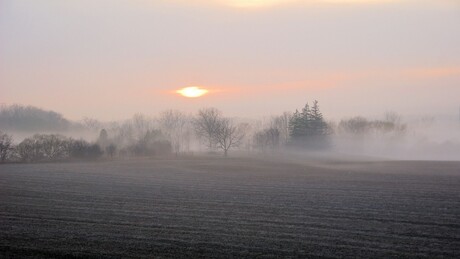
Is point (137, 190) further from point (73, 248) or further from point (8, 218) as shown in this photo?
point (73, 248)

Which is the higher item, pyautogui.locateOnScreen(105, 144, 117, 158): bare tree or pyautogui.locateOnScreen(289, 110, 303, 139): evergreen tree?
pyautogui.locateOnScreen(289, 110, 303, 139): evergreen tree

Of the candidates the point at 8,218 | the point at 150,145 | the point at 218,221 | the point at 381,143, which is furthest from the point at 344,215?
the point at 381,143

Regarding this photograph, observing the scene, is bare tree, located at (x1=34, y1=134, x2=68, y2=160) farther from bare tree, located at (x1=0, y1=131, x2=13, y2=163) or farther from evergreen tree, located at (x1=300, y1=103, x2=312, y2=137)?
evergreen tree, located at (x1=300, y1=103, x2=312, y2=137)

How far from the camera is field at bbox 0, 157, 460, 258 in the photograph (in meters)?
13.4

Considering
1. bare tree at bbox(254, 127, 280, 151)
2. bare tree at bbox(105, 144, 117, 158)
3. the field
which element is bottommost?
the field

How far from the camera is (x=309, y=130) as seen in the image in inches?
3531

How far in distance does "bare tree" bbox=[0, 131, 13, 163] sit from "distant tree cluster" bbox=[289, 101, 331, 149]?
51.2 m

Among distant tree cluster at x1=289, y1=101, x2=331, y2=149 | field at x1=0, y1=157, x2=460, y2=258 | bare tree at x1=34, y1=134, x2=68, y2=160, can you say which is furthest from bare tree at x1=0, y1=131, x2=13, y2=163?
distant tree cluster at x1=289, y1=101, x2=331, y2=149

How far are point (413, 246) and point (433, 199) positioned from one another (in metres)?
11.3

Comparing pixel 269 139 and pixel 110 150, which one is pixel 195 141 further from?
pixel 110 150

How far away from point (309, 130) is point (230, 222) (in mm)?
73686

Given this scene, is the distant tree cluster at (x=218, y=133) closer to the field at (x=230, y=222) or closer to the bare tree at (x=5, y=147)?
the bare tree at (x=5, y=147)

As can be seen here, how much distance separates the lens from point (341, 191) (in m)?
28.5

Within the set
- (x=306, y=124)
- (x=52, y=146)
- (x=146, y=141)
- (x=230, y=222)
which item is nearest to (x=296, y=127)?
(x=306, y=124)
